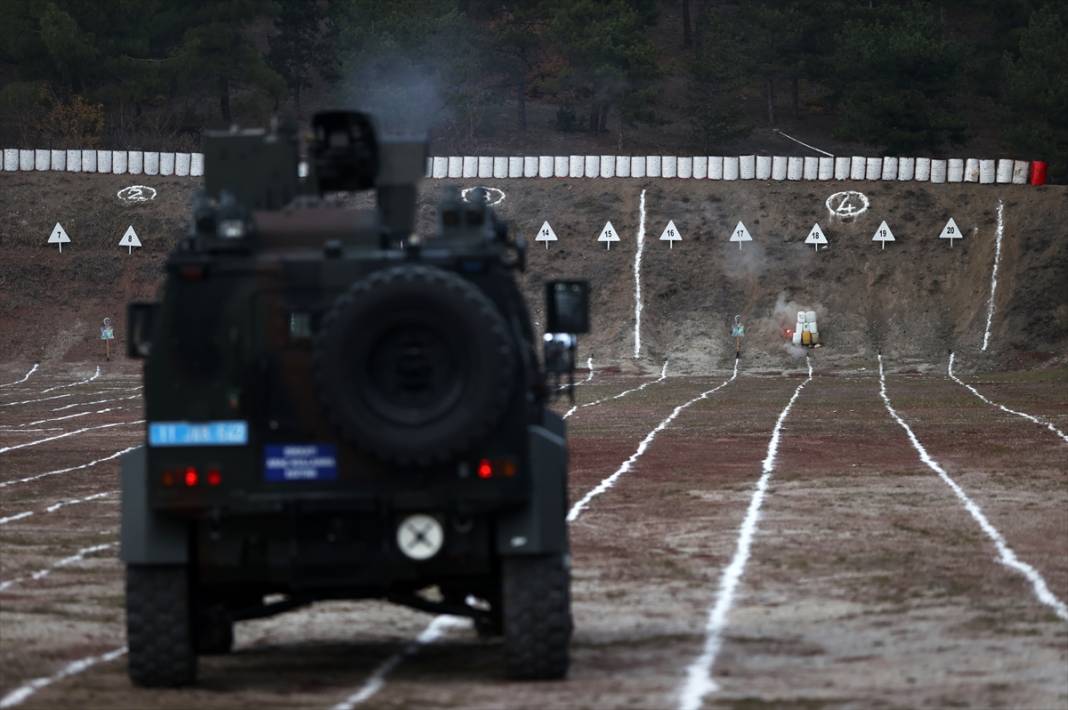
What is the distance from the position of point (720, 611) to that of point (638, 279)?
59.0 metres

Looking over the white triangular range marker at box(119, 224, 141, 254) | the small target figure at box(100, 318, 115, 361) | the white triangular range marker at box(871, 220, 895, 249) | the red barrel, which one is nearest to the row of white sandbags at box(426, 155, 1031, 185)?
the red barrel

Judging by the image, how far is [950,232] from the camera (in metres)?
76.7

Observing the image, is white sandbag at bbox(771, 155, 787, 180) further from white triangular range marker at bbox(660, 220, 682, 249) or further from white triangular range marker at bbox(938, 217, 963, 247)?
white triangular range marker at bbox(938, 217, 963, 247)

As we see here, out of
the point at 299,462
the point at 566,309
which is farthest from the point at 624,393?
the point at 299,462

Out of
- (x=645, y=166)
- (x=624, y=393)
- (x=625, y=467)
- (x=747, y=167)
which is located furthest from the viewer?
(x=645, y=166)

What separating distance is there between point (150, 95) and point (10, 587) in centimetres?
7751

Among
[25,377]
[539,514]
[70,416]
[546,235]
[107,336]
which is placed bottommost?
[25,377]

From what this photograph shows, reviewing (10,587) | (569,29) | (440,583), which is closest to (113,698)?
(440,583)

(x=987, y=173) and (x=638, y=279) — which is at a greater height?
(x=987, y=173)

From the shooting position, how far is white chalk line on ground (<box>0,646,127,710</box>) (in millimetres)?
12953

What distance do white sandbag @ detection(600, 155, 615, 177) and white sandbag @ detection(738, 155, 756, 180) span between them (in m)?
4.94

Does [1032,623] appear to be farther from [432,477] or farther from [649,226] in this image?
[649,226]

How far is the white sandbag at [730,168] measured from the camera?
81938 mm

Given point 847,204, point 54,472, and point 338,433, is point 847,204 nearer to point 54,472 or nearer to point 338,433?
point 54,472
